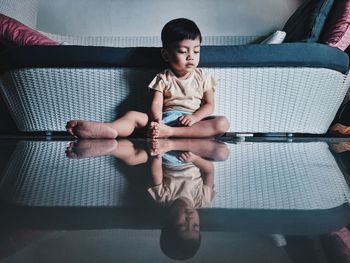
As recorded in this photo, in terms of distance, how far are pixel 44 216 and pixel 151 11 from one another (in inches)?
112

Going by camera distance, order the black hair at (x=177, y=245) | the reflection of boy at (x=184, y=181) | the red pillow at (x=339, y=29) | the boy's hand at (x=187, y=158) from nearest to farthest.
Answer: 1. the black hair at (x=177, y=245)
2. the reflection of boy at (x=184, y=181)
3. the boy's hand at (x=187, y=158)
4. the red pillow at (x=339, y=29)

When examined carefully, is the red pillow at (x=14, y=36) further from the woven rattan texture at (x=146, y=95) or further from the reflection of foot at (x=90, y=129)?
the reflection of foot at (x=90, y=129)

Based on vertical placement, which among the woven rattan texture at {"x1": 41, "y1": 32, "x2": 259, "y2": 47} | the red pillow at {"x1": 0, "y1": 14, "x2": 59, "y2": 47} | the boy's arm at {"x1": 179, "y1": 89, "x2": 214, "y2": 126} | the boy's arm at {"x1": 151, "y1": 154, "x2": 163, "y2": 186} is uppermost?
the boy's arm at {"x1": 151, "y1": 154, "x2": 163, "y2": 186}

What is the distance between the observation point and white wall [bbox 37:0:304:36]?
315cm

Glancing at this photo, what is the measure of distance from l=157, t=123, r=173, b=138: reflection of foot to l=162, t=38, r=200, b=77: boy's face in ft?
0.79

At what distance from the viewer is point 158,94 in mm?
1796

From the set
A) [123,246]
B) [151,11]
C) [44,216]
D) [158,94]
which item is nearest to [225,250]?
[123,246]

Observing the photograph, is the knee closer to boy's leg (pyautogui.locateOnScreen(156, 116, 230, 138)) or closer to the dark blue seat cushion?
boy's leg (pyautogui.locateOnScreen(156, 116, 230, 138))

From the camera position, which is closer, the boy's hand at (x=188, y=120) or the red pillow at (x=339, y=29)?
the boy's hand at (x=188, y=120)

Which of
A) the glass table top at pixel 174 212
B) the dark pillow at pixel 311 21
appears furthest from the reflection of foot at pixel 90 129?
the dark pillow at pixel 311 21

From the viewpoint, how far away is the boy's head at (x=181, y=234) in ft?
1.09

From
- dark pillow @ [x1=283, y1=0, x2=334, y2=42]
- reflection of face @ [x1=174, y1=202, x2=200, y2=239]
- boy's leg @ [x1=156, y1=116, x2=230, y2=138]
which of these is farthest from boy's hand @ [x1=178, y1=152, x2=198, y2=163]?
dark pillow @ [x1=283, y1=0, x2=334, y2=42]

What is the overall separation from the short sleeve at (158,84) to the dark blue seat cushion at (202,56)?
2.2 inches

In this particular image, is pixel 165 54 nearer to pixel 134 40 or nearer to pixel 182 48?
pixel 182 48
